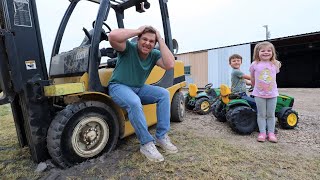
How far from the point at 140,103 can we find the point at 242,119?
1.75 m

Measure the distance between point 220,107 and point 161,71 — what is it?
4.72 ft

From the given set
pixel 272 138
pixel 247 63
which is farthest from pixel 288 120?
pixel 247 63

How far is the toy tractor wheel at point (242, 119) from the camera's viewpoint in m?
3.72

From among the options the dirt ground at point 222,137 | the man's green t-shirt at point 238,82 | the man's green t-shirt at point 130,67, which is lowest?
the dirt ground at point 222,137

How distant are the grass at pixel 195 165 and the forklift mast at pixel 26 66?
449 mm

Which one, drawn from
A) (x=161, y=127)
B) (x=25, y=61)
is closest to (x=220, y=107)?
(x=161, y=127)

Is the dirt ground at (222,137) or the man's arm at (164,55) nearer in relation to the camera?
the dirt ground at (222,137)

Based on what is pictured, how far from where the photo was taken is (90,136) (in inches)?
106

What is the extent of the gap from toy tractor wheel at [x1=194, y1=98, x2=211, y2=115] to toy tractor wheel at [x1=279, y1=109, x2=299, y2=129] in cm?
182

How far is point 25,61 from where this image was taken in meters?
2.55

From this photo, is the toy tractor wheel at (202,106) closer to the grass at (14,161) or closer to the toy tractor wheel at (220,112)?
the toy tractor wheel at (220,112)

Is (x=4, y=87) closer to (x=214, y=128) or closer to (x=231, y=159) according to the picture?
(x=231, y=159)

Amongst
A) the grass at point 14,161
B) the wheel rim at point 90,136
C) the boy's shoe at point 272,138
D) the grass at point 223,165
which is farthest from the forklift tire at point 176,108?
the grass at point 14,161

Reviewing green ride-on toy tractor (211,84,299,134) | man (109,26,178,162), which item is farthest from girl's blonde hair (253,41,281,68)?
man (109,26,178,162)
